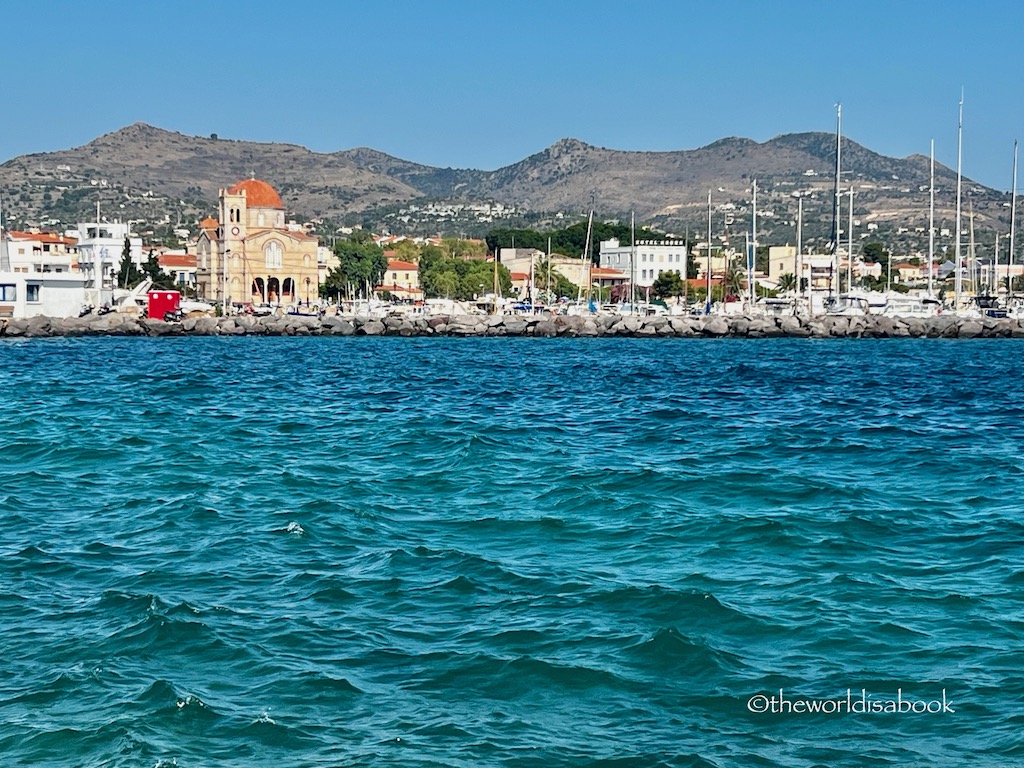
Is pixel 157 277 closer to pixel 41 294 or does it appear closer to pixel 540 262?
pixel 41 294

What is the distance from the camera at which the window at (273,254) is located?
9912 centimetres

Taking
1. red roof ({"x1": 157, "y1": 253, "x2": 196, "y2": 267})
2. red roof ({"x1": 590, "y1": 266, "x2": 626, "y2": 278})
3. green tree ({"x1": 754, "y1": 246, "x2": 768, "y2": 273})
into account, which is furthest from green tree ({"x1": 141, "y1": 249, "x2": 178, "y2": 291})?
green tree ({"x1": 754, "y1": 246, "x2": 768, "y2": 273})

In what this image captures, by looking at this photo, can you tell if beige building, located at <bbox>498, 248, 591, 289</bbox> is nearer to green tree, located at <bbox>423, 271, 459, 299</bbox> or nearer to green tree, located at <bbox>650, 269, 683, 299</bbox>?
green tree, located at <bbox>423, 271, 459, 299</bbox>

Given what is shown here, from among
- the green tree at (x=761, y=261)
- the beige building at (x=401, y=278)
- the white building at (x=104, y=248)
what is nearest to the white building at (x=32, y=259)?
the white building at (x=104, y=248)

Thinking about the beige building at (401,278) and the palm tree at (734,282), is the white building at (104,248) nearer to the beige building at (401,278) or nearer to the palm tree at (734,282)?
the beige building at (401,278)

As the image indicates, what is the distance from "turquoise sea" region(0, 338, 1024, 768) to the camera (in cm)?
675

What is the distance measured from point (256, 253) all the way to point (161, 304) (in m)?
30.8

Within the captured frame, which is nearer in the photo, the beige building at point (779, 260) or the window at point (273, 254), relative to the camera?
the window at point (273, 254)

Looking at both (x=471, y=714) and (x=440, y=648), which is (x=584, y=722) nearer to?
(x=471, y=714)

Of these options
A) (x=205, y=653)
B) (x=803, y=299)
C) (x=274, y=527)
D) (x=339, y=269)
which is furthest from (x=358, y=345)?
(x=339, y=269)

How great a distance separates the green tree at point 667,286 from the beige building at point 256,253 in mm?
28453

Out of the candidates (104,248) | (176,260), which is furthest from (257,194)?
(176,260)

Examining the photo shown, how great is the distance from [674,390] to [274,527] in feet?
56.5

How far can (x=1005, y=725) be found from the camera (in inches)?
270
